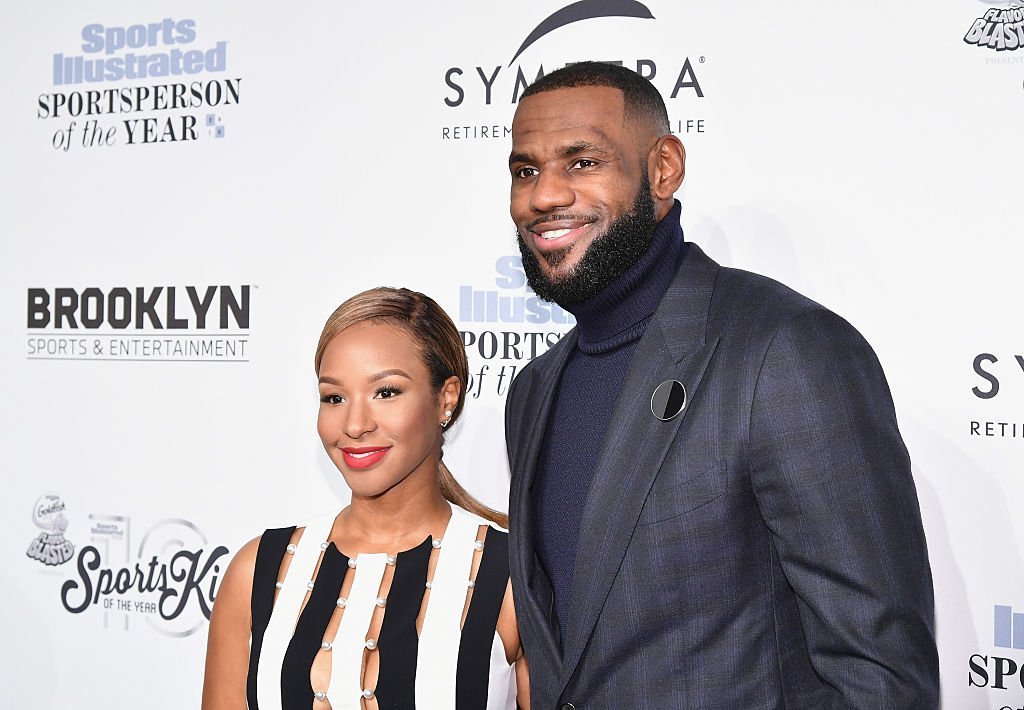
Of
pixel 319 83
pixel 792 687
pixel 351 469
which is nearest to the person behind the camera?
pixel 792 687

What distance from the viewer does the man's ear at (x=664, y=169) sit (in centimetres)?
156

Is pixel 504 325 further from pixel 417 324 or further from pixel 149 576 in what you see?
pixel 149 576

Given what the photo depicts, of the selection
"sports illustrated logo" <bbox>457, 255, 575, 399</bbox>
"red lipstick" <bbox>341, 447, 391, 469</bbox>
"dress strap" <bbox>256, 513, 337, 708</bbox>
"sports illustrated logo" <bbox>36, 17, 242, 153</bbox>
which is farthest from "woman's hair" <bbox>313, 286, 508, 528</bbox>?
"sports illustrated logo" <bbox>36, 17, 242, 153</bbox>

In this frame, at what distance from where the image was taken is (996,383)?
87.3 inches

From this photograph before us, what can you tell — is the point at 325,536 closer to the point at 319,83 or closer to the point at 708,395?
the point at 708,395

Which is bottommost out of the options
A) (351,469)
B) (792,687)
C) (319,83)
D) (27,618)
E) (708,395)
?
(27,618)

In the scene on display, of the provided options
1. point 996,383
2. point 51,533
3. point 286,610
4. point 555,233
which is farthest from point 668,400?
point 51,533

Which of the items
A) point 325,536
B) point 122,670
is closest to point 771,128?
point 325,536

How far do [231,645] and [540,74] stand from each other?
152 cm

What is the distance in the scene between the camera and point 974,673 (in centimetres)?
225

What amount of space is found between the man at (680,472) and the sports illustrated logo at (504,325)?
880 mm

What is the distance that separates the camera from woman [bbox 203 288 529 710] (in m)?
1.82

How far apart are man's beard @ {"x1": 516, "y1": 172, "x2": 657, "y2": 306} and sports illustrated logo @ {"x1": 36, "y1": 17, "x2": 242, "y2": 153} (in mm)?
1748

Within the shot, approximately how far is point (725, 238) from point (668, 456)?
115 cm
